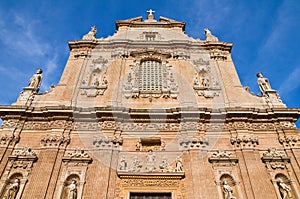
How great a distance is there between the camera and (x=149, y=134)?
11.6 metres

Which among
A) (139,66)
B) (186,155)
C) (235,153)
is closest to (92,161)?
(186,155)

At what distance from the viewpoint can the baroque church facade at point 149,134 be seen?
9844mm

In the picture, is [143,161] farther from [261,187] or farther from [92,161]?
[261,187]

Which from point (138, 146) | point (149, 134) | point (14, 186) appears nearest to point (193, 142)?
point (149, 134)

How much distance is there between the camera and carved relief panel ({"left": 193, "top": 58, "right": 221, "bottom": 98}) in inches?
530

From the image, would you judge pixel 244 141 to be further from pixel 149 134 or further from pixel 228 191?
pixel 149 134

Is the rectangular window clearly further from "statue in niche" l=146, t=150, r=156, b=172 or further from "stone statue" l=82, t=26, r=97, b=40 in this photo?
"stone statue" l=82, t=26, r=97, b=40

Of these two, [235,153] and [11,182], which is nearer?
[11,182]

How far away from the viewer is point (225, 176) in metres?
10.3

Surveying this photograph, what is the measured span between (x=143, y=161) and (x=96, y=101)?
4.02m

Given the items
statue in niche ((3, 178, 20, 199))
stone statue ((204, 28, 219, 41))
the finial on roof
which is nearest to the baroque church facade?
statue in niche ((3, 178, 20, 199))

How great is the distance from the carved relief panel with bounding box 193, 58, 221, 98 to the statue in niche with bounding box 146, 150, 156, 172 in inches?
167

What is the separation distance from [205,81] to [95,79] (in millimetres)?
5770

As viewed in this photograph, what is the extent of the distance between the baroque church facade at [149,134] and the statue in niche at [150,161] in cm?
4
